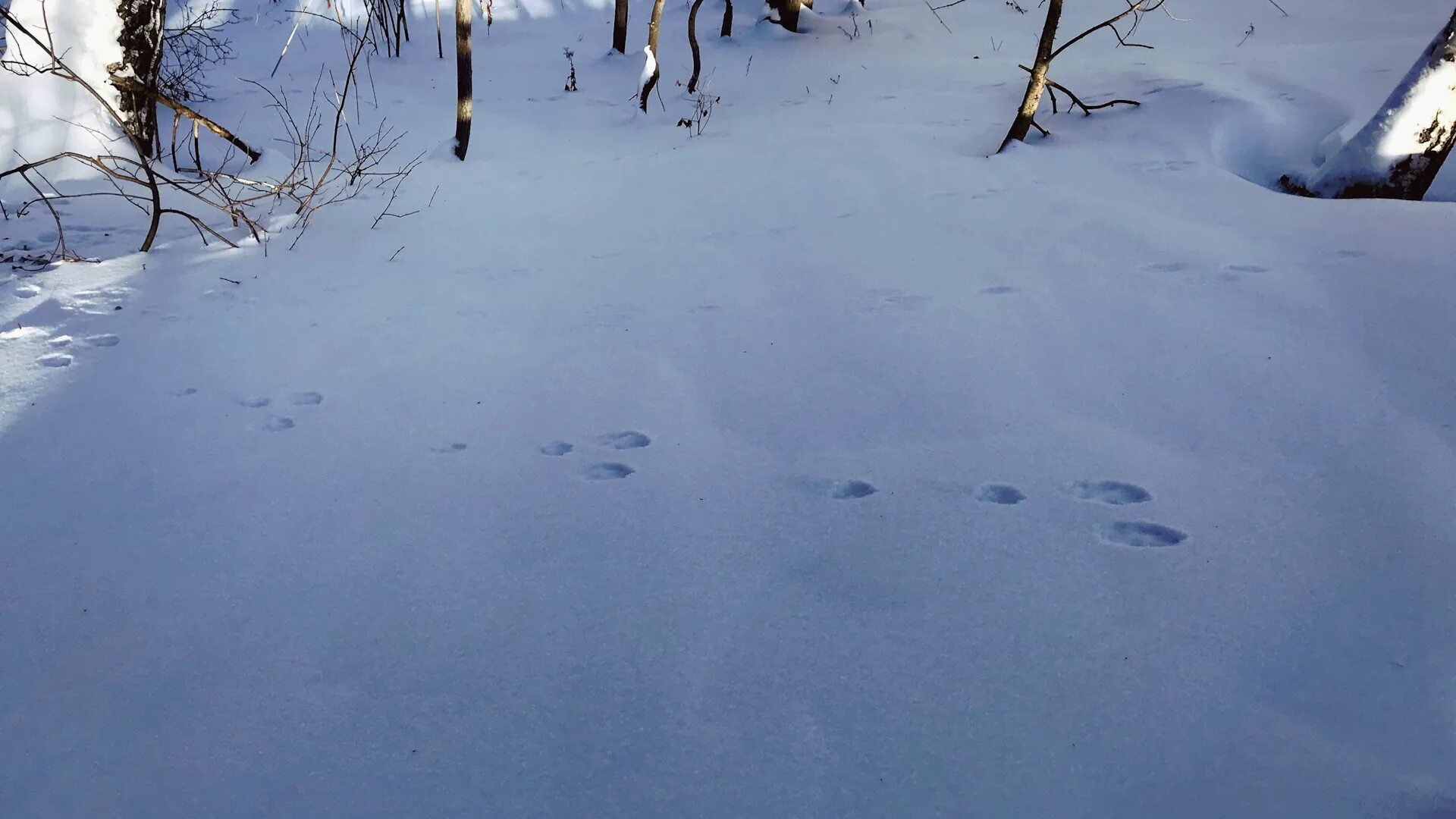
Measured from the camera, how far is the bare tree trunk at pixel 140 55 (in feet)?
14.1

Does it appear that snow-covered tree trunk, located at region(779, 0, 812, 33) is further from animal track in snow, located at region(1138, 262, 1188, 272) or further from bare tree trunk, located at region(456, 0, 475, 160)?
animal track in snow, located at region(1138, 262, 1188, 272)

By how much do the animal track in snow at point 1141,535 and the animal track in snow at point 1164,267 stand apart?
1.62 meters

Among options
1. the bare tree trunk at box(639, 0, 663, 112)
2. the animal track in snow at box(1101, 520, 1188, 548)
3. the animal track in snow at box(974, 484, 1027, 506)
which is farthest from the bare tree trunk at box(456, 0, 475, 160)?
the animal track in snow at box(1101, 520, 1188, 548)

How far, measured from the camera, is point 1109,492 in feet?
6.86

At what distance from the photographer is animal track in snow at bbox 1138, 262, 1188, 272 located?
3227 millimetres

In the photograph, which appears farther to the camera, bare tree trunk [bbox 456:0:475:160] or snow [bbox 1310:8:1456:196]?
bare tree trunk [bbox 456:0:475:160]

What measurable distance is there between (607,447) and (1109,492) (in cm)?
131

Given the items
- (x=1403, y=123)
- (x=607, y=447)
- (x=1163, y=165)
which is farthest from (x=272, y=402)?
(x=1403, y=123)

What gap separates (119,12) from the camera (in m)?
4.23

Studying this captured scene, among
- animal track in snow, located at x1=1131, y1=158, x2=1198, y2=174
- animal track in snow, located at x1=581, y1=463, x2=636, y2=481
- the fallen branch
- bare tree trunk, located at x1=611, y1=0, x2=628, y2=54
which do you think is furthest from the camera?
bare tree trunk, located at x1=611, y1=0, x2=628, y2=54

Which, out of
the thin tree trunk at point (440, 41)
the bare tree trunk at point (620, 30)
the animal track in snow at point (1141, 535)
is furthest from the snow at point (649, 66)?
the animal track in snow at point (1141, 535)

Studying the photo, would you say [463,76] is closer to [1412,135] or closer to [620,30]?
Result: [620,30]

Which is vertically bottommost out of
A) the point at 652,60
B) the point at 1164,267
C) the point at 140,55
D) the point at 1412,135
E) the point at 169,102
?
the point at 1164,267

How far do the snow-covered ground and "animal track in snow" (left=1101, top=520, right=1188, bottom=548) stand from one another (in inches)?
0.5
